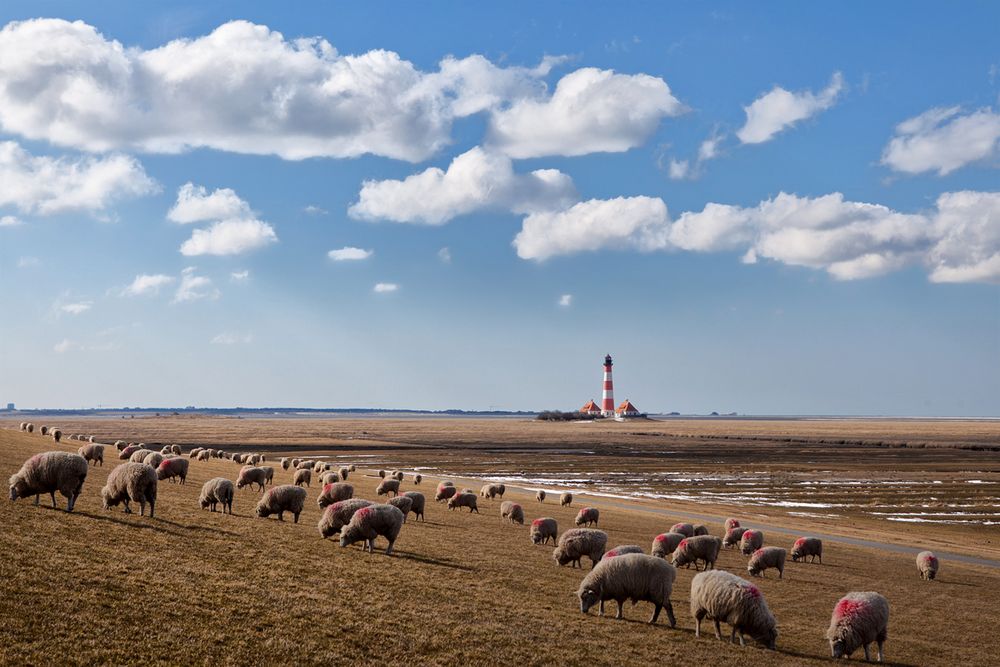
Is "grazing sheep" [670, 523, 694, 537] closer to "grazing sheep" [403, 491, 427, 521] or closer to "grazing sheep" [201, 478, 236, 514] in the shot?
"grazing sheep" [403, 491, 427, 521]

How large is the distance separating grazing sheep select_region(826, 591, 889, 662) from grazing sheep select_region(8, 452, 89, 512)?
2044 cm

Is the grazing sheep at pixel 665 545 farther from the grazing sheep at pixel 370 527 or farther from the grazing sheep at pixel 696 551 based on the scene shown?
the grazing sheep at pixel 370 527

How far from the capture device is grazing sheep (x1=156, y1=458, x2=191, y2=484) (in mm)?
36812

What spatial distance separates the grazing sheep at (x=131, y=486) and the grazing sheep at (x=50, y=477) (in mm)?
980

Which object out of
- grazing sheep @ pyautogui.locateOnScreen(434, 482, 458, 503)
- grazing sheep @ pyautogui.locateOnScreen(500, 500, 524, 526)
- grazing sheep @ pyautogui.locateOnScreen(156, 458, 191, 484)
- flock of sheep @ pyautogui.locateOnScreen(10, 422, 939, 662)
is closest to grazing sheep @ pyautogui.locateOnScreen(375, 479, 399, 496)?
grazing sheep @ pyautogui.locateOnScreen(434, 482, 458, 503)

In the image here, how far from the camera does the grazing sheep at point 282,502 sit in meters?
28.3

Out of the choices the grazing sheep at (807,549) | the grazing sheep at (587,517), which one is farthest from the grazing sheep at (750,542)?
the grazing sheep at (587,517)

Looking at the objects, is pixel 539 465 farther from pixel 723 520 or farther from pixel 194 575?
pixel 194 575

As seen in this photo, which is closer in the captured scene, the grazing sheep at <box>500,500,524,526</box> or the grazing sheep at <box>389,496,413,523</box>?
the grazing sheep at <box>389,496,413,523</box>

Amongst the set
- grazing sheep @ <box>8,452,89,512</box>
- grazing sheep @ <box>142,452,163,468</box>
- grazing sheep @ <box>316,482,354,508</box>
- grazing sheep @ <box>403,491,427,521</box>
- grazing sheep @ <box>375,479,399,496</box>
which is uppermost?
grazing sheep @ <box>8,452,89,512</box>

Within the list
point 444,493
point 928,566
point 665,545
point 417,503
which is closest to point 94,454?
point 444,493

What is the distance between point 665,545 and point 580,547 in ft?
16.3

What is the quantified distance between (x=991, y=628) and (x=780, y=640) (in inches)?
315

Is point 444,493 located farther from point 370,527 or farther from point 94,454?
point 370,527
